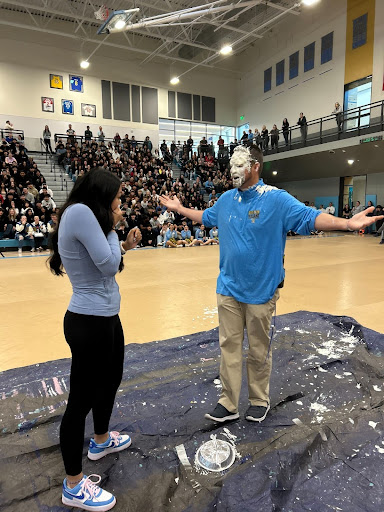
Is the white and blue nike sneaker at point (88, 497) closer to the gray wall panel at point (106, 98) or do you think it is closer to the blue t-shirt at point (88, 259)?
the blue t-shirt at point (88, 259)

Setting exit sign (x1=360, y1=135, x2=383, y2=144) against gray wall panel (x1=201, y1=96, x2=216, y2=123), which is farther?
gray wall panel (x1=201, y1=96, x2=216, y2=123)

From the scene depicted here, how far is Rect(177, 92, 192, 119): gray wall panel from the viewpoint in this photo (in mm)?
22703

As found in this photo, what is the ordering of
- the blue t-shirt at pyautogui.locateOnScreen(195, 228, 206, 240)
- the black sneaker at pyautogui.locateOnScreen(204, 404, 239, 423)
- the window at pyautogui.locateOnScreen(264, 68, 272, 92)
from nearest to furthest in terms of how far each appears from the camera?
the black sneaker at pyautogui.locateOnScreen(204, 404, 239, 423)
the blue t-shirt at pyautogui.locateOnScreen(195, 228, 206, 240)
the window at pyautogui.locateOnScreen(264, 68, 272, 92)

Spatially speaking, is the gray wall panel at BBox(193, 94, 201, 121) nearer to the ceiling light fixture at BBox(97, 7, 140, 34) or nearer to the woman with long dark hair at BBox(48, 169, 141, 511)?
the ceiling light fixture at BBox(97, 7, 140, 34)

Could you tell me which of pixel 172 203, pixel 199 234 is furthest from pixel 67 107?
pixel 172 203

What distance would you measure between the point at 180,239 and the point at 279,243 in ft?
34.4

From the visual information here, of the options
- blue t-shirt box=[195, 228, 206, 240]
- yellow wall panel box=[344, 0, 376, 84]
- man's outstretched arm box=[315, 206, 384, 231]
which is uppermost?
yellow wall panel box=[344, 0, 376, 84]

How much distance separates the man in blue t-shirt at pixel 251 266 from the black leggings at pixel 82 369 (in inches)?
32.1

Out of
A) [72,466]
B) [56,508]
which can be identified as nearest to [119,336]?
[72,466]

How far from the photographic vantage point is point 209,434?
2.05m

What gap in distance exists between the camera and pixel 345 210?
1783cm

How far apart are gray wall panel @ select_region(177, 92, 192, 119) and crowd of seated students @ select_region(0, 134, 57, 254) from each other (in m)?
12.2

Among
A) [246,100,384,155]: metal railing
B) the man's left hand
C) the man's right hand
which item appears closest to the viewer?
the man's left hand

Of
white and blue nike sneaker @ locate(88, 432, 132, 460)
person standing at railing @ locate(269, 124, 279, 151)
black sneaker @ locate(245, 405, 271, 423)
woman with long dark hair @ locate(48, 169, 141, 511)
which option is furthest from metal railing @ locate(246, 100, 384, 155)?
white and blue nike sneaker @ locate(88, 432, 132, 460)
